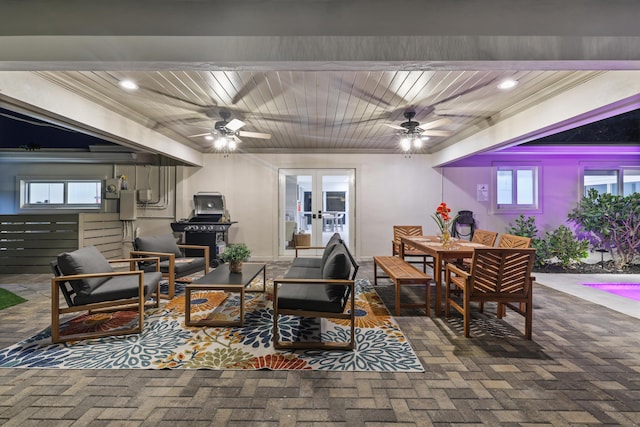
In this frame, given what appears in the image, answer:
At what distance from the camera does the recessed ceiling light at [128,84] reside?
8.91 feet

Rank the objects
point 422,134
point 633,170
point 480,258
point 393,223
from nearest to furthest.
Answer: point 480,258, point 422,134, point 633,170, point 393,223

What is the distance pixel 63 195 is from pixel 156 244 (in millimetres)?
4284

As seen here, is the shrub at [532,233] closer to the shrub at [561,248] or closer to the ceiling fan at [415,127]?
the shrub at [561,248]

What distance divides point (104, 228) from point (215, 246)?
242cm

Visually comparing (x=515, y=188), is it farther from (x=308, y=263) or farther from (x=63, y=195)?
(x=63, y=195)

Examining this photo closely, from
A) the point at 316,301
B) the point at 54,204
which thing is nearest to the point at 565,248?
the point at 316,301

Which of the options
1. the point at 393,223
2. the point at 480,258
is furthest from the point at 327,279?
the point at 393,223

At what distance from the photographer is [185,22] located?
5.37ft

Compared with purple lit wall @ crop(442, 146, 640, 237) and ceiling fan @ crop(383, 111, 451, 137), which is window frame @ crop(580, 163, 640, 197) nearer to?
purple lit wall @ crop(442, 146, 640, 237)

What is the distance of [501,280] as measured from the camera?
2.57m

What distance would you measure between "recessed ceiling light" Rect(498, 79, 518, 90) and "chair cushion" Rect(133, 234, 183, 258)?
471 cm

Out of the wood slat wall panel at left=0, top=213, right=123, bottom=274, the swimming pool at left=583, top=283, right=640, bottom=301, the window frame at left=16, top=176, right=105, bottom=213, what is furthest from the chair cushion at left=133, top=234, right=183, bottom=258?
the swimming pool at left=583, top=283, right=640, bottom=301

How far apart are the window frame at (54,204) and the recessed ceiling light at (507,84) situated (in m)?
7.57

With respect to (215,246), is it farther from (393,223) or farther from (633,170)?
(633,170)
